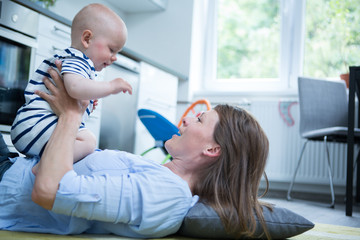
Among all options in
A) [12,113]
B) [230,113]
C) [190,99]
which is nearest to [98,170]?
[230,113]

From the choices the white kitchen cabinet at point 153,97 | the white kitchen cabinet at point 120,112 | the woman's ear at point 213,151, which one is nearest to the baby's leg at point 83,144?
the woman's ear at point 213,151

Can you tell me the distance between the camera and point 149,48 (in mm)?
4500

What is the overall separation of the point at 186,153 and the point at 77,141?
1.07ft

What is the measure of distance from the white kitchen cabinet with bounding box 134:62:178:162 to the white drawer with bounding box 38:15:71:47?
3.16 feet

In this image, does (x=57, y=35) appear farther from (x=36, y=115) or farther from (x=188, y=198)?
(x=188, y=198)

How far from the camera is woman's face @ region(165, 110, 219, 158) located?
4.03 ft

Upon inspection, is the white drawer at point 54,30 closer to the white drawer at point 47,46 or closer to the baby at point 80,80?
the white drawer at point 47,46

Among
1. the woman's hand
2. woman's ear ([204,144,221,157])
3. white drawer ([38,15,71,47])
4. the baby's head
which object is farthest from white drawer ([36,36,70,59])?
woman's ear ([204,144,221,157])

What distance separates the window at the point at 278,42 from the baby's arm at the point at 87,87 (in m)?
3.41

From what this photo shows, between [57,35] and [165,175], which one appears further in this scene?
[57,35]

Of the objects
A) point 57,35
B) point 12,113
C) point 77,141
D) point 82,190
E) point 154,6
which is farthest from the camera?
point 154,6

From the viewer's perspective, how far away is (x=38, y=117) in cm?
119

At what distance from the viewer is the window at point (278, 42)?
13.8 feet

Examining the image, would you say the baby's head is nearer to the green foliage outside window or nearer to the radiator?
the radiator
